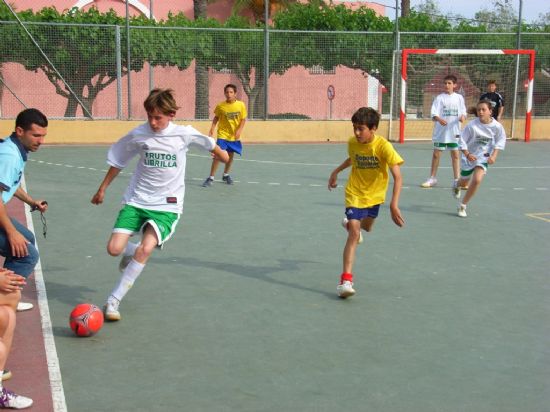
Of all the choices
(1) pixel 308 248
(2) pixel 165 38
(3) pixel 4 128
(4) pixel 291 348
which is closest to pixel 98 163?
(3) pixel 4 128

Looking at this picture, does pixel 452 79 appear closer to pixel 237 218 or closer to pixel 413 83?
pixel 237 218

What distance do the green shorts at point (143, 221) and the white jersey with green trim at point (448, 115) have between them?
8.26 m

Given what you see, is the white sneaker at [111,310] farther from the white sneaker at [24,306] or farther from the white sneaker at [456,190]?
the white sneaker at [456,190]

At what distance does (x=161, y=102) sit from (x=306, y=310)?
2014 millimetres

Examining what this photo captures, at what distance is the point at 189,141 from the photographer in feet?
21.5

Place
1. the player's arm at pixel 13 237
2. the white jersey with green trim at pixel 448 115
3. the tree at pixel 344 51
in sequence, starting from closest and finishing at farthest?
1. the player's arm at pixel 13 237
2. the white jersey with green trim at pixel 448 115
3. the tree at pixel 344 51

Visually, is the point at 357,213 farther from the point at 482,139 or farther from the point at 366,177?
the point at 482,139

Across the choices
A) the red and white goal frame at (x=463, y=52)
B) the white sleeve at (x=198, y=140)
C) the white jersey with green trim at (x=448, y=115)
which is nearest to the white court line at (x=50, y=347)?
the white sleeve at (x=198, y=140)

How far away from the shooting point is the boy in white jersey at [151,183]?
20.6 ft

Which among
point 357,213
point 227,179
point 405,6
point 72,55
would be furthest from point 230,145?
point 405,6

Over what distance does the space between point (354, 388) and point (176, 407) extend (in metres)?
1.10

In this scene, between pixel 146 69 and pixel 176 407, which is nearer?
pixel 176 407

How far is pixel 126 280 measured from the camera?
625 cm

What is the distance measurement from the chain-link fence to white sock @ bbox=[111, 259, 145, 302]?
13.8 metres
